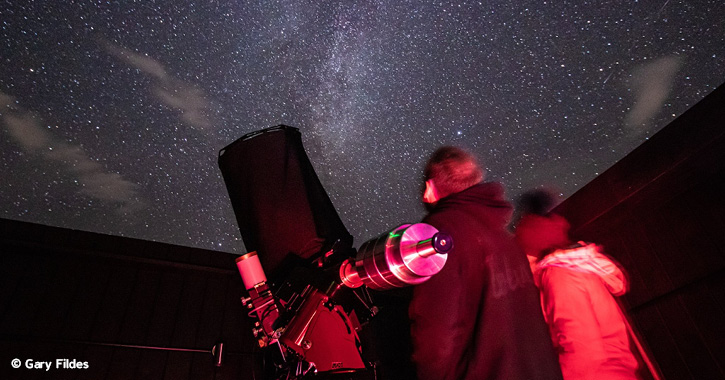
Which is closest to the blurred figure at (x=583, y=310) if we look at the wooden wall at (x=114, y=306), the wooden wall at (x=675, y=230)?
the wooden wall at (x=675, y=230)

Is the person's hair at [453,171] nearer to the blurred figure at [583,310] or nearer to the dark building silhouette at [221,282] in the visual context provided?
the blurred figure at [583,310]

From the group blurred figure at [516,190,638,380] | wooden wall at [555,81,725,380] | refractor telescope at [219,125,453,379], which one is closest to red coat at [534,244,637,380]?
blurred figure at [516,190,638,380]

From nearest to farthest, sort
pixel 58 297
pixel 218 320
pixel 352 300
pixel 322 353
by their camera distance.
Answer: pixel 322 353 < pixel 352 300 < pixel 58 297 < pixel 218 320

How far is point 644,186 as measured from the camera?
303 centimetres

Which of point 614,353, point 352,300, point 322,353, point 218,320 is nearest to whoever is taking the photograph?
point 322,353

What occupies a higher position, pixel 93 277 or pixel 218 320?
pixel 93 277

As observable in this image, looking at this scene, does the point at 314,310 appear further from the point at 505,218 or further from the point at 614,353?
the point at 614,353

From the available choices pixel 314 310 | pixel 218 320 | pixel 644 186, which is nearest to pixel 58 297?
pixel 218 320

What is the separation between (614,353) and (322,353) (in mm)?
1550

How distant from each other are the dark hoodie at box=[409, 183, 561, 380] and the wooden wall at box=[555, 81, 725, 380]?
2.44 metres

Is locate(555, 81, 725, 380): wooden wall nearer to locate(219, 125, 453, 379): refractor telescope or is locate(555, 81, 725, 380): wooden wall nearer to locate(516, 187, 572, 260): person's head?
locate(516, 187, 572, 260): person's head

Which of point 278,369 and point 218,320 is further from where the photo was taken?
point 218,320

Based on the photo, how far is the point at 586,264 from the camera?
2.07 metres

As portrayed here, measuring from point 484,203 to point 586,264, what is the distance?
1.21m
